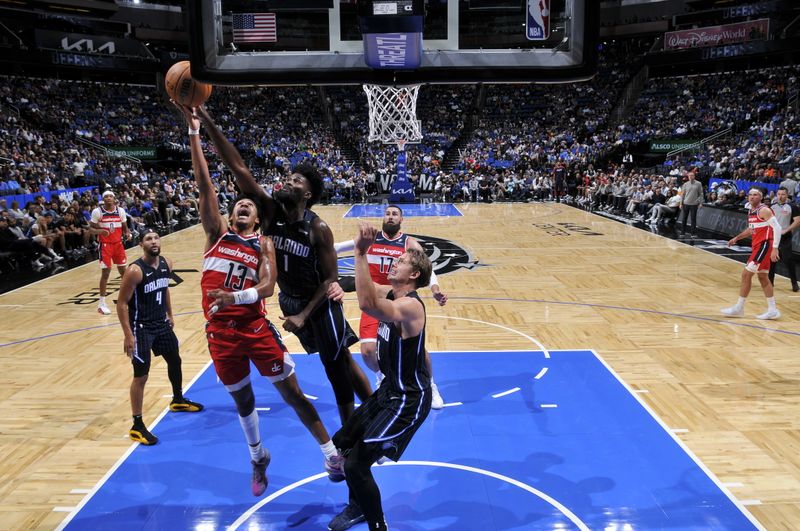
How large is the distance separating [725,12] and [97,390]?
114 feet

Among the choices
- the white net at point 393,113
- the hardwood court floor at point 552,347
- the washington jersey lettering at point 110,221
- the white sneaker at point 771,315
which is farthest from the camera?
the white net at point 393,113

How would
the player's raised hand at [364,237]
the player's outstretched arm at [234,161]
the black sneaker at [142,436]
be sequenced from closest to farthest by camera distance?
1. the player's raised hand at [364,237]
2. the player's outstretched arm at [234,161]
3. the black sneaker at [142,436]

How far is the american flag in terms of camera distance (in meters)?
3.88

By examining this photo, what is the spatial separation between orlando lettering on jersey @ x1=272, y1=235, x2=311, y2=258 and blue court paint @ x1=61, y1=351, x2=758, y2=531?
1.53m

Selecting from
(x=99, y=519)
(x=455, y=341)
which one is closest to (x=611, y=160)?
(x=455, y=341)

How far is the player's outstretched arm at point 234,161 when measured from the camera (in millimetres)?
3758

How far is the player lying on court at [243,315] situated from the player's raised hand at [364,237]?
0.87 m

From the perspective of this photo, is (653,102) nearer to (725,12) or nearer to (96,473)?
(725,12)

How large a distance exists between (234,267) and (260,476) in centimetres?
133

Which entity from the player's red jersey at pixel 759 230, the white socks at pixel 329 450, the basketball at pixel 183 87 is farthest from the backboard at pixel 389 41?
the player's red jersey at pixel 759 230

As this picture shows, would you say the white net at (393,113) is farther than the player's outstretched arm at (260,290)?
Yes

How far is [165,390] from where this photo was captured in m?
5.89

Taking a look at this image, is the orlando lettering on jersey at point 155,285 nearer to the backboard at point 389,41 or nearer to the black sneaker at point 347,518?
the backboard at point 389,41

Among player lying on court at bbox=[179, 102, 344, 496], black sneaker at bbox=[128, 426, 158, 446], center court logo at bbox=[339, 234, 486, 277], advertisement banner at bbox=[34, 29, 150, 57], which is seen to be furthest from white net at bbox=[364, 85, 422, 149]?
advertisement banner at bbox=[34, 29, 150, 57]
